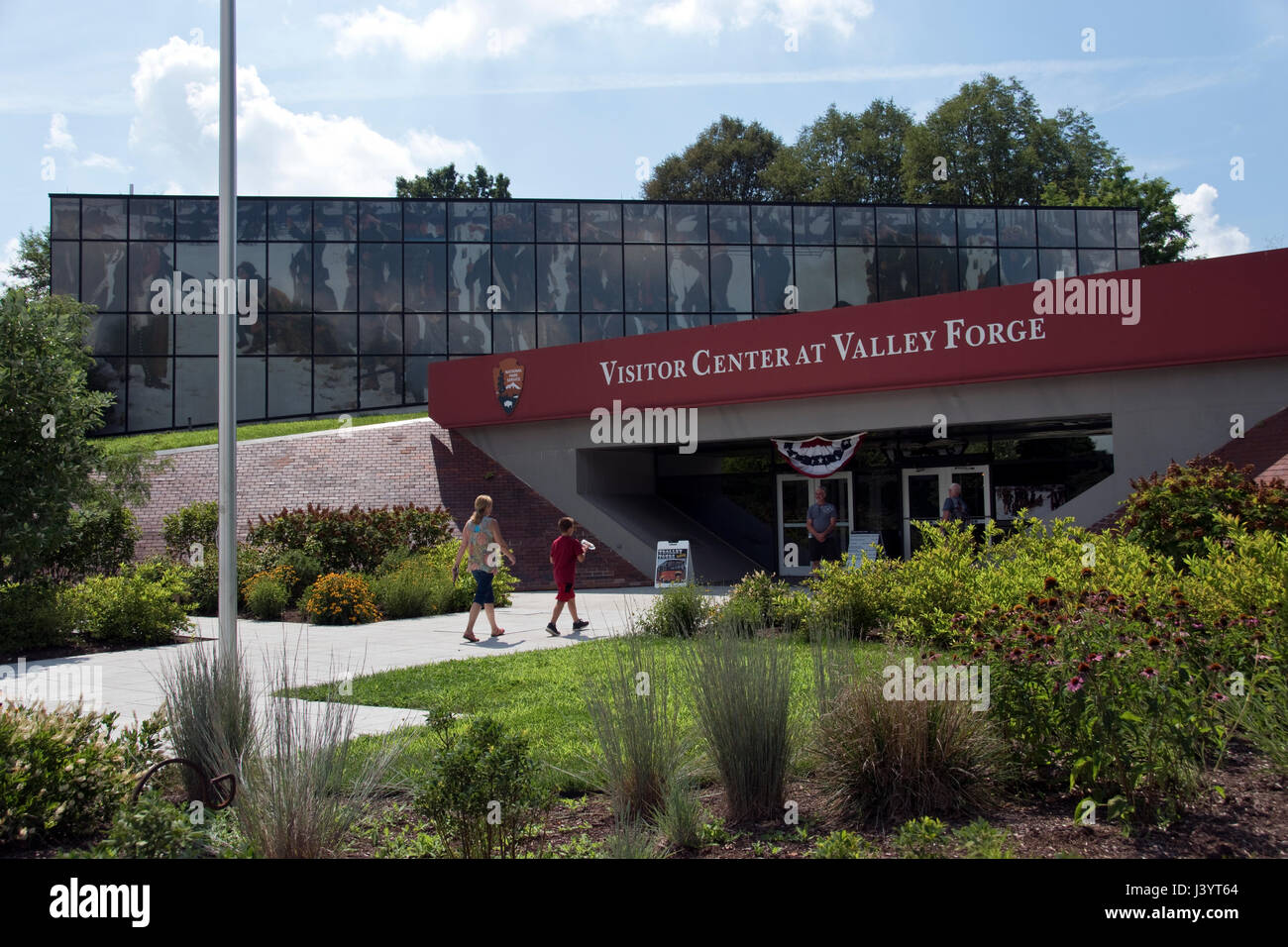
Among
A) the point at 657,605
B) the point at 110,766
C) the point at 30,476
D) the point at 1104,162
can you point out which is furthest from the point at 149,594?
the point at 1104,162

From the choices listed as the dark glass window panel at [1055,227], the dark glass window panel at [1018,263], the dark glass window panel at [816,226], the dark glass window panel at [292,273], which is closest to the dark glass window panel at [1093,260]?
the dark glass window panel at [1055,227]

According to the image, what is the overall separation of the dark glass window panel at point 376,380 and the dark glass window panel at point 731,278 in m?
12.4

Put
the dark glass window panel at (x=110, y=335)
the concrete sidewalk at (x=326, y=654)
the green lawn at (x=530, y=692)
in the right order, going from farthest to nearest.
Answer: the dark glass window panel at (x=110, y=335) < the concrete sidewalk at (x=326, y=654) < the green lawn at (x=530, y=692)

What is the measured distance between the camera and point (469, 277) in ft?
125

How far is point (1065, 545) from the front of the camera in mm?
9047

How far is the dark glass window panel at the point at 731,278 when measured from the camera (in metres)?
38.5

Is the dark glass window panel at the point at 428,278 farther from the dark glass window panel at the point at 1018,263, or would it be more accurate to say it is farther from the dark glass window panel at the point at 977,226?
the dark glass window panel at the point at 1018,263

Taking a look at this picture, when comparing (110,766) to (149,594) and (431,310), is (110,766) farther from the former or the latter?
(431,310)

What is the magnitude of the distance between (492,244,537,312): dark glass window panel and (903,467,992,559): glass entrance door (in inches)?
793

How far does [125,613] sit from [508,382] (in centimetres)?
1298

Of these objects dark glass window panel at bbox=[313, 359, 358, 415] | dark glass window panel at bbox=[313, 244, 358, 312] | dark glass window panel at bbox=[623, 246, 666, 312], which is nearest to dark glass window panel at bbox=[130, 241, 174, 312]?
dark glass window panel at bbox=[313, 244, 358, 312]

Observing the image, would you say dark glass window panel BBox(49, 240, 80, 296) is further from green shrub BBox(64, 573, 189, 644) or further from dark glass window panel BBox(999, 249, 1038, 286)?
dark glass window panel BBox(999, 249, 1038, 286)

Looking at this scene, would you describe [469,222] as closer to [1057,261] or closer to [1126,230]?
[1057,261]

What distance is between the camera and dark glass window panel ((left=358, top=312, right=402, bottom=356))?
37.9 meters
